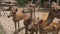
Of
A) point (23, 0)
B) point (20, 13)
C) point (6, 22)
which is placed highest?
point (23, 0)

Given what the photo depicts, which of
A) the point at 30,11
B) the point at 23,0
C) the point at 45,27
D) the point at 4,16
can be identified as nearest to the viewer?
the point at 45,27

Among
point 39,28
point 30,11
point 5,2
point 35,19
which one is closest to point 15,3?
point 5,2

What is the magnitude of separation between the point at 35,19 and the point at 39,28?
0.73ft

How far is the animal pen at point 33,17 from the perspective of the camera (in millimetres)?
1825

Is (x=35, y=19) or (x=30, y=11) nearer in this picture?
(x=35, y=19)

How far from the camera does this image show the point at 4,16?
10.2ft

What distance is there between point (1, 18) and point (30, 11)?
102cm

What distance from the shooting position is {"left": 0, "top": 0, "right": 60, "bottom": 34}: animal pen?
1825mm

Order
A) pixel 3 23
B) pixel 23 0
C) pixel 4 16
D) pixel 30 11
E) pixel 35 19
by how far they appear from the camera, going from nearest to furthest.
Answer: pixel 35 19
pixel 30 11
pixel 23 0
pixel 3 23
pixel 4 16

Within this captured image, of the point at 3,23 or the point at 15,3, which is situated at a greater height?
the point at 15,3

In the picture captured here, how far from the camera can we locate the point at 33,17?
7.11 ft

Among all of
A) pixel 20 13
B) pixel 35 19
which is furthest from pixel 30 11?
pixel 20 13

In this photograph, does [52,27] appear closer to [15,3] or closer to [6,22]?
[15,3]

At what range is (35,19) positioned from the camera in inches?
83.7
